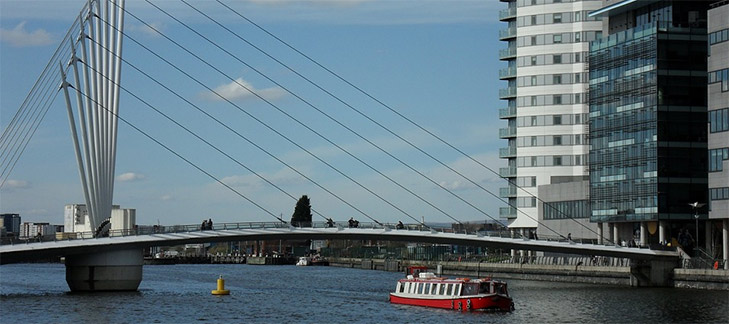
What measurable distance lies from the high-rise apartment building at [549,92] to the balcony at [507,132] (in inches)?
36.6

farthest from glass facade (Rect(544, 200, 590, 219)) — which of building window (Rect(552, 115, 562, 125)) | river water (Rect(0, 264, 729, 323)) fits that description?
river water (Rect(0, 264, 729, 323))

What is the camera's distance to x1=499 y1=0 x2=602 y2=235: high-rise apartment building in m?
131

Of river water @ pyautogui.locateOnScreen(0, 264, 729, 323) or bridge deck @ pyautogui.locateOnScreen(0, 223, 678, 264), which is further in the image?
bridge deck @ pyautogui.locateOnScreen(0, 223, 678, 264)

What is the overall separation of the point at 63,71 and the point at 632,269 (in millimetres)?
41906

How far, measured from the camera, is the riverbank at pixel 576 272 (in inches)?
3371

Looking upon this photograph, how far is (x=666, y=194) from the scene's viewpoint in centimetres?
10106

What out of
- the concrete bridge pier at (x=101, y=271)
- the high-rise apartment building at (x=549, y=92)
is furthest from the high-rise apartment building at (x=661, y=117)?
the concrete bridge pier at (x=101, y=271)

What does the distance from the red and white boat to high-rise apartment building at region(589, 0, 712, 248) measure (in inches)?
1186

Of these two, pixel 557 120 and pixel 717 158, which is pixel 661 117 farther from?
pixel 557 120

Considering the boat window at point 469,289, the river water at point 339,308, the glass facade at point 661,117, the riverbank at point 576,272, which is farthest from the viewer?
the glass facade at point 661,117

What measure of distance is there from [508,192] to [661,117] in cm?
3915

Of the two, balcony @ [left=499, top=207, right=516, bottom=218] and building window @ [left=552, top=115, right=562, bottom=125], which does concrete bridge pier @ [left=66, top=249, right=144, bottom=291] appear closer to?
building window @ [left=552, top=115, right=562, bottom=125]

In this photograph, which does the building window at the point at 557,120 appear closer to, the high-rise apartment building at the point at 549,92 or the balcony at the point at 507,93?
the high-rise apartment building at the point at 549,92

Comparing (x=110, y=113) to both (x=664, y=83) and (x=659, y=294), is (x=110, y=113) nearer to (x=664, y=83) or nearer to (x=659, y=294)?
(x=659, y=294)
